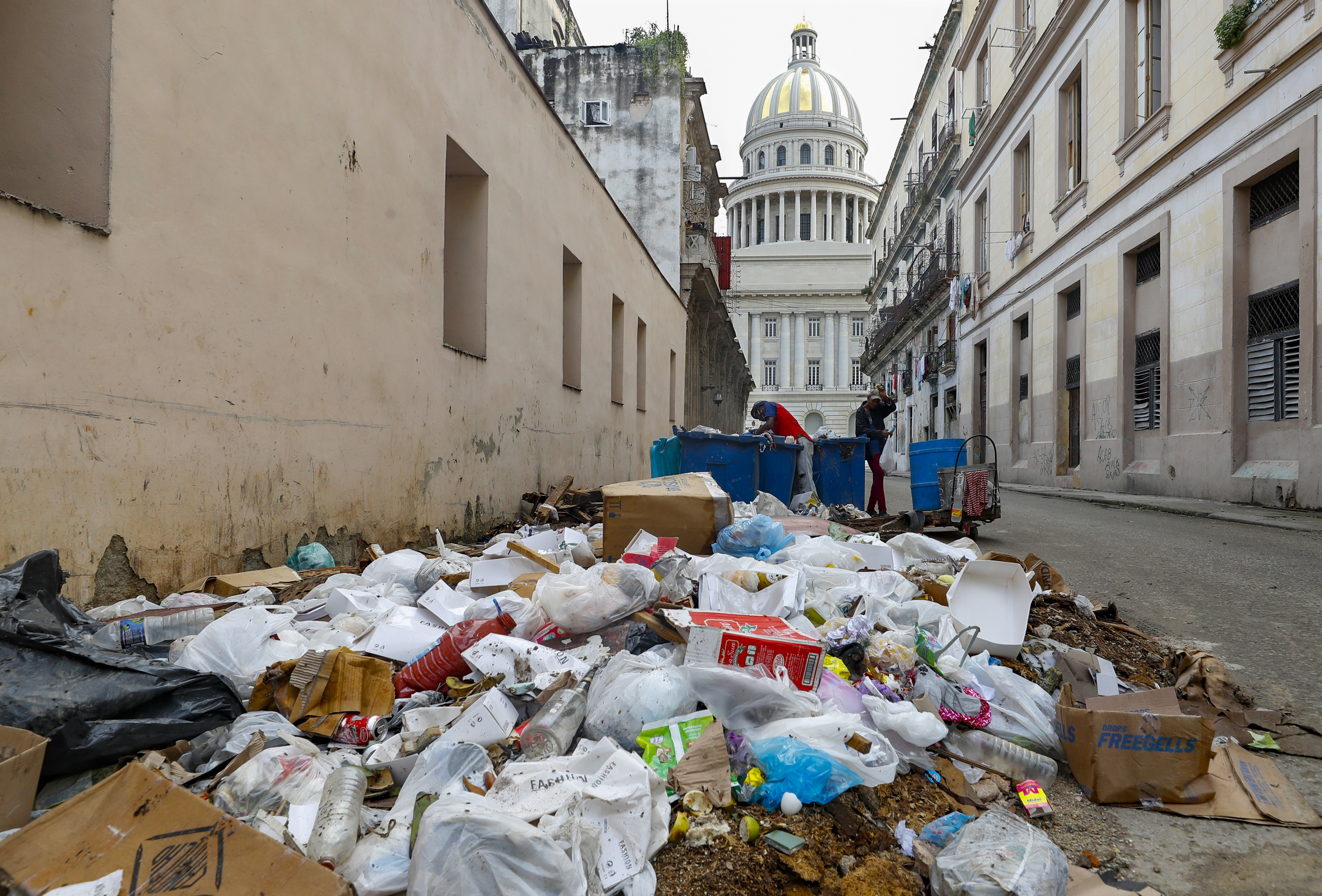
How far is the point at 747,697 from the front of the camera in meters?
1.97

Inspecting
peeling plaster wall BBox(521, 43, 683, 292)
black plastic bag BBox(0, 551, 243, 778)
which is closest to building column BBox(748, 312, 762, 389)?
peeling plaster wall BBox(521, 43, 683, 292)

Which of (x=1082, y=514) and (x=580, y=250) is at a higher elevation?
(x=580, y=250)

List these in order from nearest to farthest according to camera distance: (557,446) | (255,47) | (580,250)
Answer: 1. (255,47)
2. (557,446)
3. (580,250)

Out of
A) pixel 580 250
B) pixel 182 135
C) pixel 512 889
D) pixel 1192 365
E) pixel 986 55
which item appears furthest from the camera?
pixel 986 55

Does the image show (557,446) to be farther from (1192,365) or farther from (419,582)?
(1192,365)

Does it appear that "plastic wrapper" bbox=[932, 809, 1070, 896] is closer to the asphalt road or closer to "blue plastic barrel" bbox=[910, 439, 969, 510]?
the asphalt road

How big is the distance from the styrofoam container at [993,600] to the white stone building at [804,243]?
155 feet

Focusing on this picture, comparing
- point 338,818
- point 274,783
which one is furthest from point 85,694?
point 338,818

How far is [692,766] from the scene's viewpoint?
1.75 m

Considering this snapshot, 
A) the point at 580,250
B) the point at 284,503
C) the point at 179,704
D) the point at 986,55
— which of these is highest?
the point at 986,55

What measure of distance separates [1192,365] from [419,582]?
1059 cm

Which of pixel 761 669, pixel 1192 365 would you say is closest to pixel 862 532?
pixel 761 669

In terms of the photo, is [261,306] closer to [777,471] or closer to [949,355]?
[777,471]

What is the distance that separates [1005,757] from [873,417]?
24.2ft
